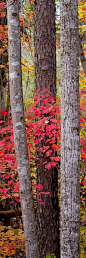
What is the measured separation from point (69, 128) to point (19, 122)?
86 cm

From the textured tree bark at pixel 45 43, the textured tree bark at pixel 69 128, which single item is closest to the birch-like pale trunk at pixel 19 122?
the textured tree bark at pixel 69 128

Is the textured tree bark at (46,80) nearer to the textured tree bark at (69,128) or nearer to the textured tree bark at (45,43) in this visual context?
the textured tree bark at (45,43)

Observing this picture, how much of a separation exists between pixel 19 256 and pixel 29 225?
263 centimetres

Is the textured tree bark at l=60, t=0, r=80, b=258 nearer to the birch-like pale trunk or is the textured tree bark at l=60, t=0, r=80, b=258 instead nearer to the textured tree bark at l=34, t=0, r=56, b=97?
the birch-like pale trunk

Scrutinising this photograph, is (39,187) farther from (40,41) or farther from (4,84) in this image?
(4,84)

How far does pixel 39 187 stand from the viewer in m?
4.21

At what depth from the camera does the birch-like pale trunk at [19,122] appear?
3188mm

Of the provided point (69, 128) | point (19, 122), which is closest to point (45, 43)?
point (19, 122)

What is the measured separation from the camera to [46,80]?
13.8 ft

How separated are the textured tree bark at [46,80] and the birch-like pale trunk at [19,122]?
792 millimetres

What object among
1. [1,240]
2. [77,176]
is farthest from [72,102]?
[1,240]

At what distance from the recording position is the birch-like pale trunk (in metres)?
3.19

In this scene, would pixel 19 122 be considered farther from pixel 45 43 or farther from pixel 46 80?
pixel 45 43

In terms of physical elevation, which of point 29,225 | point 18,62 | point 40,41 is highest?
point 40,41
